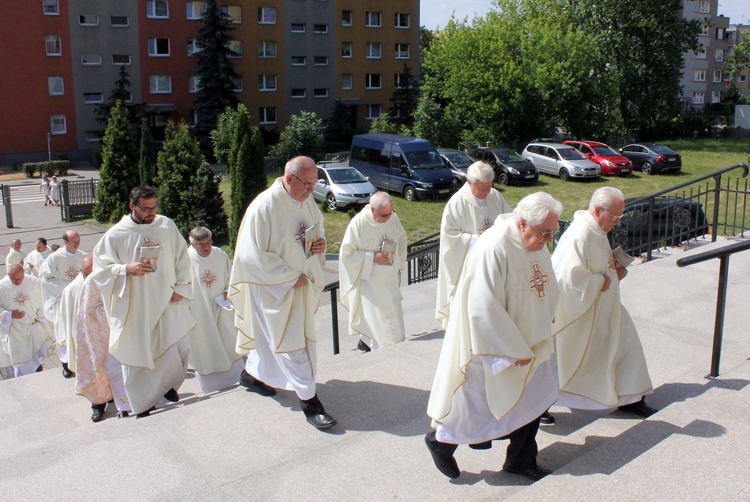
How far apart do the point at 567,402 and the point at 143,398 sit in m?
3.83

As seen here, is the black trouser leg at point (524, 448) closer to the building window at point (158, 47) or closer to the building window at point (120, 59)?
the building window at point (120, 59)

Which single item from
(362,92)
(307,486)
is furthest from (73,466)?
(362,92)

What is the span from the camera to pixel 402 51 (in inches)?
2050

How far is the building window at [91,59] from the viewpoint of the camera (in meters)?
42.5

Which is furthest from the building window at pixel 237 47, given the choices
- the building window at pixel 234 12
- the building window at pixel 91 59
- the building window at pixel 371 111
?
the building window at pixel 371 111

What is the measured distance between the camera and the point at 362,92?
167 feet

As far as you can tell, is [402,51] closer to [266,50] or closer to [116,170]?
[266,50]

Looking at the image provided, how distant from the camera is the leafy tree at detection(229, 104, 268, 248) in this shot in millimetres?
22078

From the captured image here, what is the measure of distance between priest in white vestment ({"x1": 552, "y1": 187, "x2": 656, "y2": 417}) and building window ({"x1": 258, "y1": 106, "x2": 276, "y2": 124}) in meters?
44.7

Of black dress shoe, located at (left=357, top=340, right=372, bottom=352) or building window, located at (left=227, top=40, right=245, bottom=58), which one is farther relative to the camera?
building window, located at (left=227, top=40, right=245, bottom=58)

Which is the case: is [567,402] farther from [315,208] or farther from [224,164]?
[224,164]

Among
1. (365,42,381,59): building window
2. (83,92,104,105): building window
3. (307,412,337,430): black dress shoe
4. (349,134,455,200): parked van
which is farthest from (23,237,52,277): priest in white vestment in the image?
(365,42,381,59): building window

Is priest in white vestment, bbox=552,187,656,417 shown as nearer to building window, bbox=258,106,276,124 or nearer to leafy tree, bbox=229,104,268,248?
leafy tree, bbox=229,104,268,248

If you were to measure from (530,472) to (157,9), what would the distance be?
44998mm
